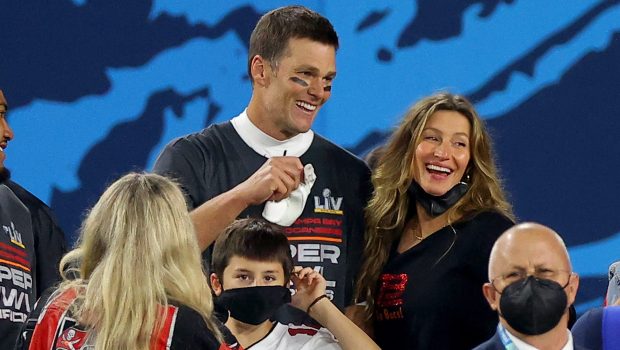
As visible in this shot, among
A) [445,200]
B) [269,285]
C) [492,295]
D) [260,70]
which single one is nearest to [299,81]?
[260,70]

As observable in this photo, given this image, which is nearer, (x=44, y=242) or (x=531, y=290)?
(x=531, y=290)

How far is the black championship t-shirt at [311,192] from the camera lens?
3371mm

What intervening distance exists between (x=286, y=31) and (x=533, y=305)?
123 cm

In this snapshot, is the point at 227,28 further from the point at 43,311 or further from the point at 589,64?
the point at 43,311

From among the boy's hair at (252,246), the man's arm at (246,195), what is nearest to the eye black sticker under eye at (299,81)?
the man's arm at (246,195)

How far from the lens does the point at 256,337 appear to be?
3.18m

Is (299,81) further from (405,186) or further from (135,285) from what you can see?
(135,285)

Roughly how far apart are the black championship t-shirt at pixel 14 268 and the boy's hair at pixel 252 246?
2.63 feet

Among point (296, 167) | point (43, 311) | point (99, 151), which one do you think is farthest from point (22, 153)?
point (43, 311)

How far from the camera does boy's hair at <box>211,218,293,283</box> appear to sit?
10.5ft

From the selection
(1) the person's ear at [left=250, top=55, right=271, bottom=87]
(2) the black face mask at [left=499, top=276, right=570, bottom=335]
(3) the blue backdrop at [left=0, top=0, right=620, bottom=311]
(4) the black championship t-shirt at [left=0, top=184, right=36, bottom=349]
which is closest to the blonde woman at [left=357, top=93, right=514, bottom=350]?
(1) the person's ear at [left=250, top=55, right=271, bottom=87]

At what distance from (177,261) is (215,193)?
87 centimetres

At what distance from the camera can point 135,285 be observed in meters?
2.46

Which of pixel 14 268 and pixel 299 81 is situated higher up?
pixel 299 81
